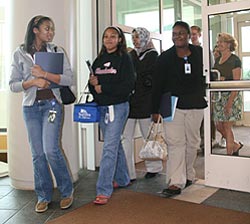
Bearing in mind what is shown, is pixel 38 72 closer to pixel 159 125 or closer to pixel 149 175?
pixel 159 125

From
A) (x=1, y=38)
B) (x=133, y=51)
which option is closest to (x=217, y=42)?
(x=133, y=51)

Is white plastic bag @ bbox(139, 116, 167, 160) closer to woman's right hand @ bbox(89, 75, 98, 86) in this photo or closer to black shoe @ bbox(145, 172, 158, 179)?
black shoe @ bbox(145, 172, 158, 179)

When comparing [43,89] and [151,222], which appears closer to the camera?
[151,222]

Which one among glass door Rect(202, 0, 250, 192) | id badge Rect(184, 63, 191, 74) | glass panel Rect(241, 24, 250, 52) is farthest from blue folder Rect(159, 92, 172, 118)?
glass panel Rect(241, 24, 250, 52)

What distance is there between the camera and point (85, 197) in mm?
3127

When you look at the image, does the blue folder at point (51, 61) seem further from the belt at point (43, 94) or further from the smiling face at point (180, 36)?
the smiling face at point (180, 36)

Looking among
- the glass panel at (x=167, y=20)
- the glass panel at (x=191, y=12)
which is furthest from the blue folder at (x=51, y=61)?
the glass panel at (x=191, y=12)

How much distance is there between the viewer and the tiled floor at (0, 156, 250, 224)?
2.71 m

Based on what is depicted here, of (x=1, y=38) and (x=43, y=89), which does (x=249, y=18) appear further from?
(x=1, y=38)

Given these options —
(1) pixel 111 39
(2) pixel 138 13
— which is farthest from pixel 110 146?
(2) pixel 138 13

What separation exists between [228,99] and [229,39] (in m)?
0.55

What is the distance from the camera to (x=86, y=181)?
3.65 m

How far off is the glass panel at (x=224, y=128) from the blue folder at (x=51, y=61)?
145cm

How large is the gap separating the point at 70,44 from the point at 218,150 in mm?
1741
